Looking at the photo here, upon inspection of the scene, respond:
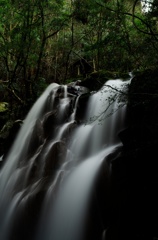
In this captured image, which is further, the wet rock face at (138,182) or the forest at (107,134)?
→ the forest at (107,134)

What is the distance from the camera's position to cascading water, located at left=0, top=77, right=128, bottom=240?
15.8 feet

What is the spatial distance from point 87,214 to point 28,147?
3466mm

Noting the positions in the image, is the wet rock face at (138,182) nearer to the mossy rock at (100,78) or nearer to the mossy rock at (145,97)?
the mossy rock at (145,97)

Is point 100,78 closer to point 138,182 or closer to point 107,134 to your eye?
point 107,134

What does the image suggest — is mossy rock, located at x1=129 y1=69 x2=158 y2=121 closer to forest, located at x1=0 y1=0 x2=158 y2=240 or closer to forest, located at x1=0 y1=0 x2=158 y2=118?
forest, located at x1=0 y1=0 x2=158 y2=240

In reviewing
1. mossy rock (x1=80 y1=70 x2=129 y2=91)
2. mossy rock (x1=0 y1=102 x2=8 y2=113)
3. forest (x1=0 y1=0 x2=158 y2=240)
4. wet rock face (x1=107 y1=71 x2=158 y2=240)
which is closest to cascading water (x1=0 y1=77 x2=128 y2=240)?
forest (x1=0 y1=0 x2=158 y2=240)

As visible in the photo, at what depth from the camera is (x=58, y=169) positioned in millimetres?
5895

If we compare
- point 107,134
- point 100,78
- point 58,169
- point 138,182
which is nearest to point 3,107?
point 100,78

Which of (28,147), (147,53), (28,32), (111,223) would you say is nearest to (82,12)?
(28,32)

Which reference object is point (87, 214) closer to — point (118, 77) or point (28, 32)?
point (118, 77)

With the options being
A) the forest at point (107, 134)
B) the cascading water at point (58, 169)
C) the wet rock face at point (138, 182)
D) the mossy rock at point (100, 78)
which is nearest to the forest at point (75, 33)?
the forest at point (107, 134)

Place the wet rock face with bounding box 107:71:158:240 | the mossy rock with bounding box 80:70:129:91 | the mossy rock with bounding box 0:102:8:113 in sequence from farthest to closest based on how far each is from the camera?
the mossy rock with bounding box 0:102:8:113 → the mossy rock with bounding box 80:70:129:91 → the wet rock face with bounding box 107:71:158:240

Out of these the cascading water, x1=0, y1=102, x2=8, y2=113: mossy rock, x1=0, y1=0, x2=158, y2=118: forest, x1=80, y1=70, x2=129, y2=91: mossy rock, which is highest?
x1=0, y1=0, x2=158, y2=118: forest

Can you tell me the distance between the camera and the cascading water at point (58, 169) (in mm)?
4801
